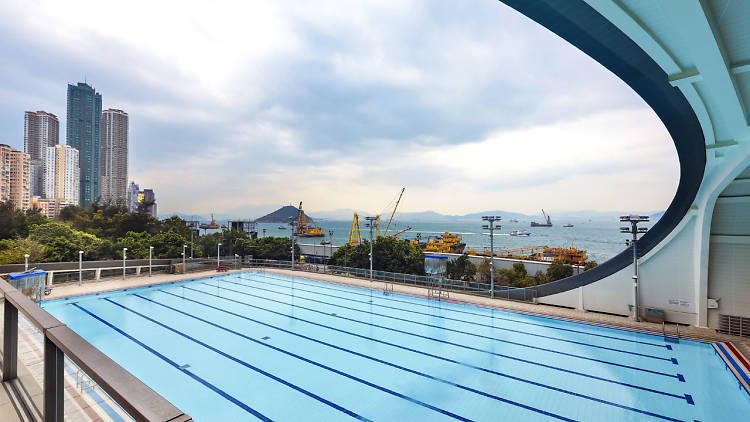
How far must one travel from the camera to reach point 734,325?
1022 cm

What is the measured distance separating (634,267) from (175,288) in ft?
68.0

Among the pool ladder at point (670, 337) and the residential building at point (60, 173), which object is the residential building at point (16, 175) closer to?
the residential building at point (60, 173)

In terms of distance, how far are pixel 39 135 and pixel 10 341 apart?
101 metres

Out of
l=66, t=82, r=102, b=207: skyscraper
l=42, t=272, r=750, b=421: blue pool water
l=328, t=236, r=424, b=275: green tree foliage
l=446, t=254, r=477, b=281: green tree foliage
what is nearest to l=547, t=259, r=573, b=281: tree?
l=446, t=254, r=477, b=281: green tree foliage

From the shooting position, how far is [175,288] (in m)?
16.2

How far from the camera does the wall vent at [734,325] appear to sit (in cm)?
1009

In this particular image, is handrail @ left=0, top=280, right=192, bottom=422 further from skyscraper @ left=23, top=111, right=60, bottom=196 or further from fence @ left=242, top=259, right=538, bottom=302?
skyscraper @ left=23, top=111, right=60, bottom=196

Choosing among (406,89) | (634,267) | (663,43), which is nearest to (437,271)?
(634,267)

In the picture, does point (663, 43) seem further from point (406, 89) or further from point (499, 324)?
point (406, 89)

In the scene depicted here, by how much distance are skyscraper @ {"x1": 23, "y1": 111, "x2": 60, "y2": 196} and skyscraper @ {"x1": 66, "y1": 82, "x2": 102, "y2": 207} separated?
1020cm

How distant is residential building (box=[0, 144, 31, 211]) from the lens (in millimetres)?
44812

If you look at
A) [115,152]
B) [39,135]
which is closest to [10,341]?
[39,135]

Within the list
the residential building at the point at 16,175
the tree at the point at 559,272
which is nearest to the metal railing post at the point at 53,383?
the tree at the point at 559,272

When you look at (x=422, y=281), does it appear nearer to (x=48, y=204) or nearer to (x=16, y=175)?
(x=16, y=175)
